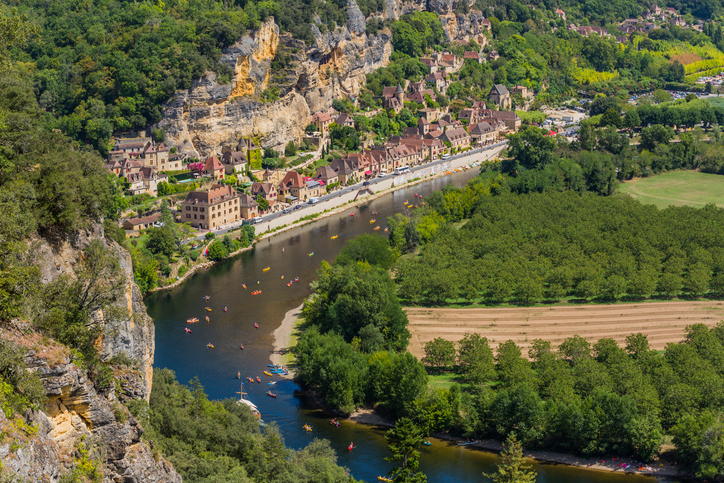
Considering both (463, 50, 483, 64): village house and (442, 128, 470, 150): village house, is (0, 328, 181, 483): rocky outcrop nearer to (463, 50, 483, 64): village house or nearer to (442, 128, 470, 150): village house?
(442, 128, 470, 150): village house

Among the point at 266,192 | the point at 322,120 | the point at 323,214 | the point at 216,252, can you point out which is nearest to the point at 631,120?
the point at 322,120

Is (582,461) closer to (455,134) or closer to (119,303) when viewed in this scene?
(119,303)

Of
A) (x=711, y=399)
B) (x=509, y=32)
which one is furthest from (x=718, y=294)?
(x=509, y=32)

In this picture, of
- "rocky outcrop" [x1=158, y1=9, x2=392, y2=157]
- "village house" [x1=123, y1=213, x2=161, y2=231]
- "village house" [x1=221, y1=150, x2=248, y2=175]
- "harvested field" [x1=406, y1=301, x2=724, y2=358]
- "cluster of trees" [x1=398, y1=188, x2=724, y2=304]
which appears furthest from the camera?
"rocky outcrop" [x1=158, y1=9, x2=392, y2=157]

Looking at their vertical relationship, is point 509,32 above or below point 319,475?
above

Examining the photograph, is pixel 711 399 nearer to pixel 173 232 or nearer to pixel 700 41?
pixel 173 232

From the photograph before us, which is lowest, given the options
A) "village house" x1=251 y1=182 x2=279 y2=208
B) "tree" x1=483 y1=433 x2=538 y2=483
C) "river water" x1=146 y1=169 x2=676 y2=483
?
"river water" x1=146 y1=169 x2=676 y2=483

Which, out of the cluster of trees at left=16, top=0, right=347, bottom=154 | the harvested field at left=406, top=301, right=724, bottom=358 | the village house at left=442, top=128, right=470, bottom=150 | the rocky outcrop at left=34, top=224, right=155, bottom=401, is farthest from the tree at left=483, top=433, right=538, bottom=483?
the village house at left=442, top=128, right=470, bottom=150
